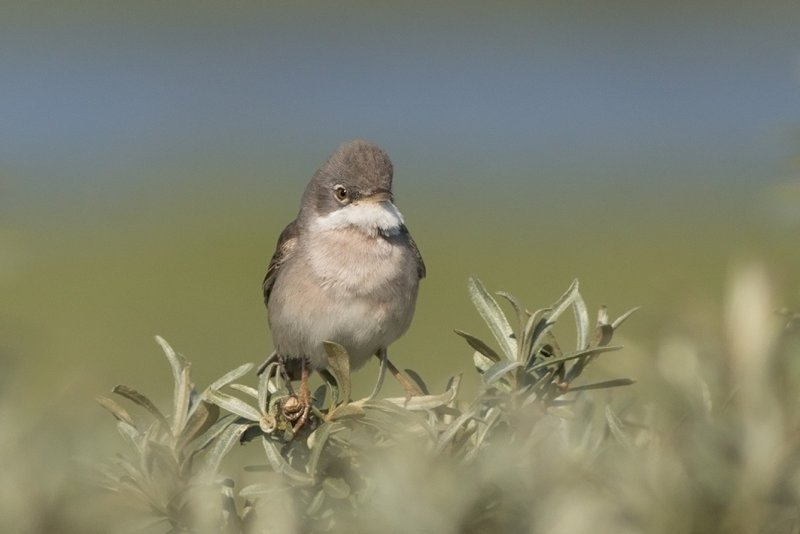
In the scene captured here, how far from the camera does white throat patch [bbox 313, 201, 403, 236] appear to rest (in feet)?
15.1

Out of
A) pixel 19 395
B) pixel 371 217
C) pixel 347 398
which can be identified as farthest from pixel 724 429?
pixel 371 217

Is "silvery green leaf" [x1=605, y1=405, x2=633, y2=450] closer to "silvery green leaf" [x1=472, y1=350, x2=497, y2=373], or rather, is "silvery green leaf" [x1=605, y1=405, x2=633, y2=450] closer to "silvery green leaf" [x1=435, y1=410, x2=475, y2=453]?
"silvery green leaf" [x1=435, y1=410, x2=475, y2=453]

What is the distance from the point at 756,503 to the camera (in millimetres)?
983

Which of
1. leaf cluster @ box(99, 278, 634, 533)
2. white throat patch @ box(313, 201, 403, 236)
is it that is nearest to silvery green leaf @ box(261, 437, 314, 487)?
leaf cluster @ box(99, 278, 634, 533)

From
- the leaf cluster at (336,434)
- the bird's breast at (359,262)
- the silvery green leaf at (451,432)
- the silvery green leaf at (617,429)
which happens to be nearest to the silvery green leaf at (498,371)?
the leaf cluster at (336,434)

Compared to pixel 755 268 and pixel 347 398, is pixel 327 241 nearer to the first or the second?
pixel 347 398

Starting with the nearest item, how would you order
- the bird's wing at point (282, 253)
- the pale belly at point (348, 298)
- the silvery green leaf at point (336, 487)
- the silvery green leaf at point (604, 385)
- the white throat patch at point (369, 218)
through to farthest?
the silvery green leaf at point (336, 487), the silvery green leaf at point (604, 385), the pale belly at point (348, 298), the white throat patch at point (369, 218), the bird's wing at point (282, 253)

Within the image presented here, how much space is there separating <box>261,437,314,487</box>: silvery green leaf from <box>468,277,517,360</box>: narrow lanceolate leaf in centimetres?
39

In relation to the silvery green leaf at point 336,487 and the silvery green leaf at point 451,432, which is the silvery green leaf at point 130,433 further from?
the silvery green leaf at point 451,432

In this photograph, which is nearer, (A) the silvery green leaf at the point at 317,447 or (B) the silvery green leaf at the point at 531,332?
(A) the silvery green leaf at the point at 317,447

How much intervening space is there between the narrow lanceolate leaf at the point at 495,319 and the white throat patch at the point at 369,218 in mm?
2609

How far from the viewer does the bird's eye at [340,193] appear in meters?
4.74

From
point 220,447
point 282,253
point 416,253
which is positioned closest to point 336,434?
point 220,447

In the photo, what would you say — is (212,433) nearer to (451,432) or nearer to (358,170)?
(451,432)
